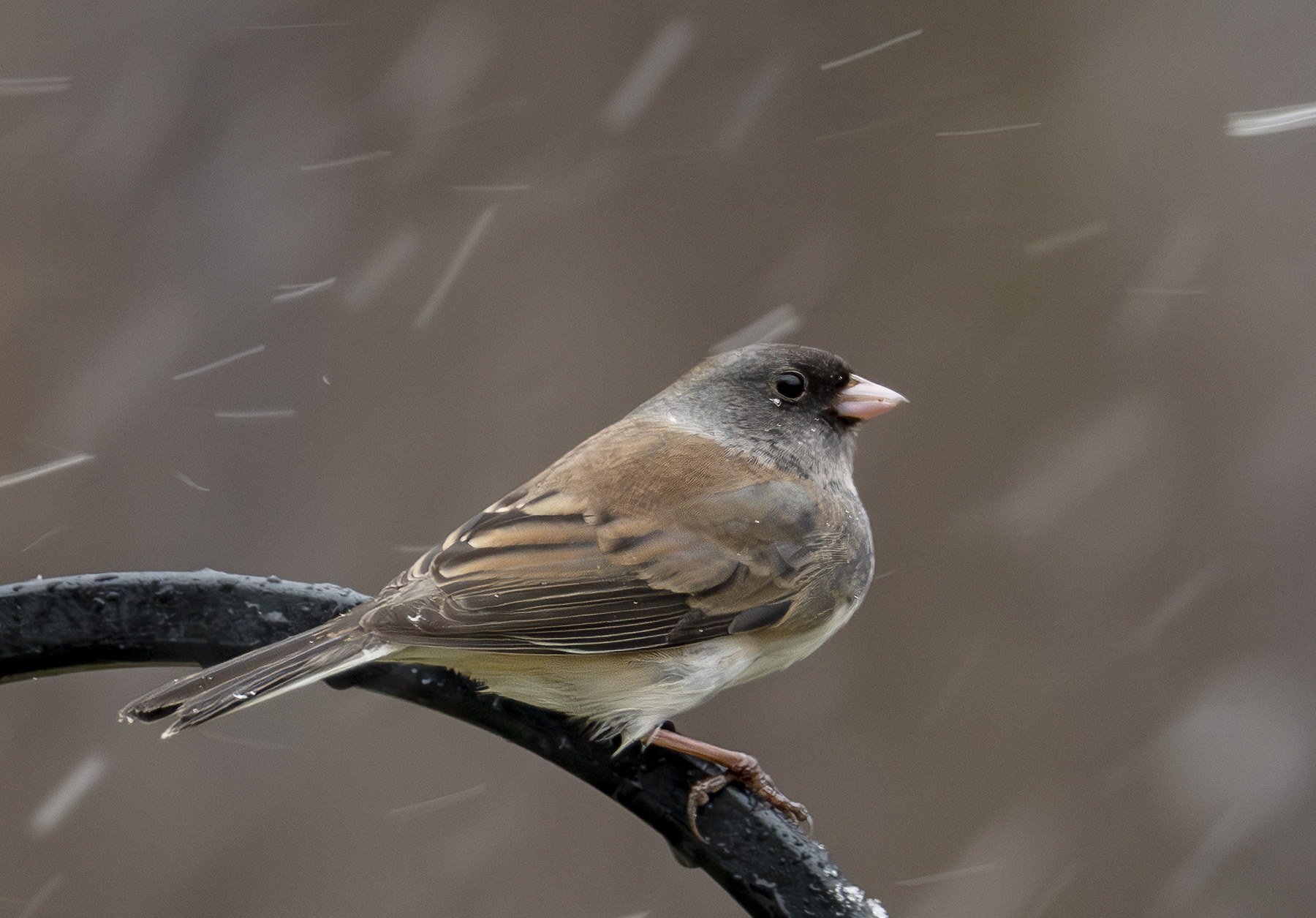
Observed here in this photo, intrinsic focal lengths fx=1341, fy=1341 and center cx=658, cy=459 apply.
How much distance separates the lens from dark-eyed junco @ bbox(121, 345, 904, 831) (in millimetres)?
1600

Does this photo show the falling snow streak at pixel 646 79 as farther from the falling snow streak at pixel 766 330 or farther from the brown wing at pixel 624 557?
the brown wing at pixel 624 557

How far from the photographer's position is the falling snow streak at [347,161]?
12.3 feet

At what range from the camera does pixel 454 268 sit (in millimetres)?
3820

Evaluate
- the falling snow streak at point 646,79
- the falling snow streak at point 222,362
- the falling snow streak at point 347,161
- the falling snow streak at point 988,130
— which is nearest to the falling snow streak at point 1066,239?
the falling snow streak at point 988,130

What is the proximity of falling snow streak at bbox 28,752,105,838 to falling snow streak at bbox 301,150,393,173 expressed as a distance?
65.8 inches

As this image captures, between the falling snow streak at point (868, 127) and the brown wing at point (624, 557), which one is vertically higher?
the brown wing at point (624, 557)

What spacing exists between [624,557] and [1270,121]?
9.20ft

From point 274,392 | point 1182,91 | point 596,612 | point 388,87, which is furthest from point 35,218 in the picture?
point 1182,91

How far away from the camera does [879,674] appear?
153 inches

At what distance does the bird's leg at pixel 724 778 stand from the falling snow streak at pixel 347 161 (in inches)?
97.6

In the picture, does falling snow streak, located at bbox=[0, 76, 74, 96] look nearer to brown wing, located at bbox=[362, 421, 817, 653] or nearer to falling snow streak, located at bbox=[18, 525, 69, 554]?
falling snow streak, located at bbox=[18, 525, 69, 554]

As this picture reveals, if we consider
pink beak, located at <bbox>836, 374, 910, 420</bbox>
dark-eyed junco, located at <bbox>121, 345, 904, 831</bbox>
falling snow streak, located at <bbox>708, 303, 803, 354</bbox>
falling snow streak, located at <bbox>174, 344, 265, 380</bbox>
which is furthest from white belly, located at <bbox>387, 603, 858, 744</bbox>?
falling snow streak, located at <bbox>174, 344, 265, 380</bbox>

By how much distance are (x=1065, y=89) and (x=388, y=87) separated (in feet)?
6.61

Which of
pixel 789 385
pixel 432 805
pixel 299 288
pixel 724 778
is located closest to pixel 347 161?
pixel 299 288
